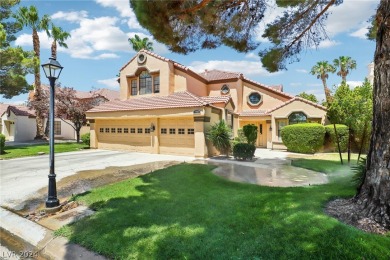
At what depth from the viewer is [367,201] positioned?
4.26 meters

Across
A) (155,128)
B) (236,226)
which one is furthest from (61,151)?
(236,226)

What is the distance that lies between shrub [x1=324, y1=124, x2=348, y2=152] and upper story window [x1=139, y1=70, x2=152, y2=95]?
595 inches

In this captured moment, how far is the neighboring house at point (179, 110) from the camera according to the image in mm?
15359

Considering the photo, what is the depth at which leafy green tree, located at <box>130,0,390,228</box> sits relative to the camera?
13.7ft

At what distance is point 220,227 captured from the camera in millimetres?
4195

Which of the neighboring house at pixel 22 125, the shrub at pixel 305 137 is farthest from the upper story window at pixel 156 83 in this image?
the neighboring house at pixel 22 125

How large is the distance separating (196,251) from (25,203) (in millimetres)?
5688

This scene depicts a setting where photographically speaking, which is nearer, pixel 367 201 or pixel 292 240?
pixel 292 240

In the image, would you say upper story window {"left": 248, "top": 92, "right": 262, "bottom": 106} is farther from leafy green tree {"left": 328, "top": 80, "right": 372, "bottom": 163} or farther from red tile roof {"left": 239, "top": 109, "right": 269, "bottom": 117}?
leafy green tree {"left": 328, "top": 80, "right": 372, "bottom": 163}

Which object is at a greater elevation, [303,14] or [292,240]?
[303,14]

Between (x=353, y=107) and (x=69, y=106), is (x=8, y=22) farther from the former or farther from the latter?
(x=353, y=107)

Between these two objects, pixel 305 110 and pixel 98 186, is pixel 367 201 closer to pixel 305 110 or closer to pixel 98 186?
pixel 98 186

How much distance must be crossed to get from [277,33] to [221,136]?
270 inches

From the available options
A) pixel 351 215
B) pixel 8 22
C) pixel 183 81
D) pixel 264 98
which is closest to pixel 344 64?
pixel 264 98
